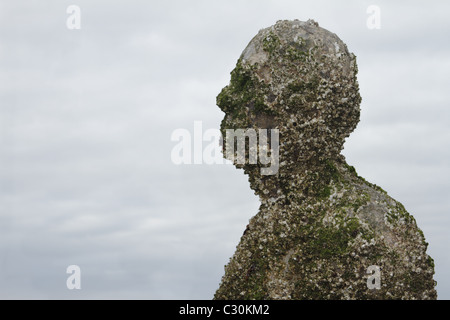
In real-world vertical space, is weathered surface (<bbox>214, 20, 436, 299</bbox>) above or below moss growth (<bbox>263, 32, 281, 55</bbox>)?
below

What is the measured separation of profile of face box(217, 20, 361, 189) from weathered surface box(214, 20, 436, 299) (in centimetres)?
2

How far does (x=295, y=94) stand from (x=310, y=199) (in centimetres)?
193

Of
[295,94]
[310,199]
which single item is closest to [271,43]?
[295,94]

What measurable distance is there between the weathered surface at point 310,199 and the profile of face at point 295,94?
0.02 metres

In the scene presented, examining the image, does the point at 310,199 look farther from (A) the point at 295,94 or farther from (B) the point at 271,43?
(B) the point at 271,43

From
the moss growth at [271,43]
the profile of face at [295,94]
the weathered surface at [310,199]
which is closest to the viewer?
the weathered surface at [310,199]

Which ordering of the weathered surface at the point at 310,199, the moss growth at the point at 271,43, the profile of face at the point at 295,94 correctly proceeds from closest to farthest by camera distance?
1. the weathered surface at the point at 310,199
2. the profile of face at the point at 295,94
3. the moss growth at the point at 271,43

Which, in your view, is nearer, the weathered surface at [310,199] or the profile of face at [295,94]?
the weathered surface at [310,199]

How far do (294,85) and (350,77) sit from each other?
1219mm

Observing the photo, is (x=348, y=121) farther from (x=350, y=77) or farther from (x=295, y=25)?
(x=295, y=25)

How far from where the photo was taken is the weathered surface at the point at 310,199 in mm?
11016

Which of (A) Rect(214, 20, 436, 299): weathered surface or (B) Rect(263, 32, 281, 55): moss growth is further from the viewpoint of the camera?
(B) Rect(263, 32, 281, 55): moss growth

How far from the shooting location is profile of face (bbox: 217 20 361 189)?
1148 cm
